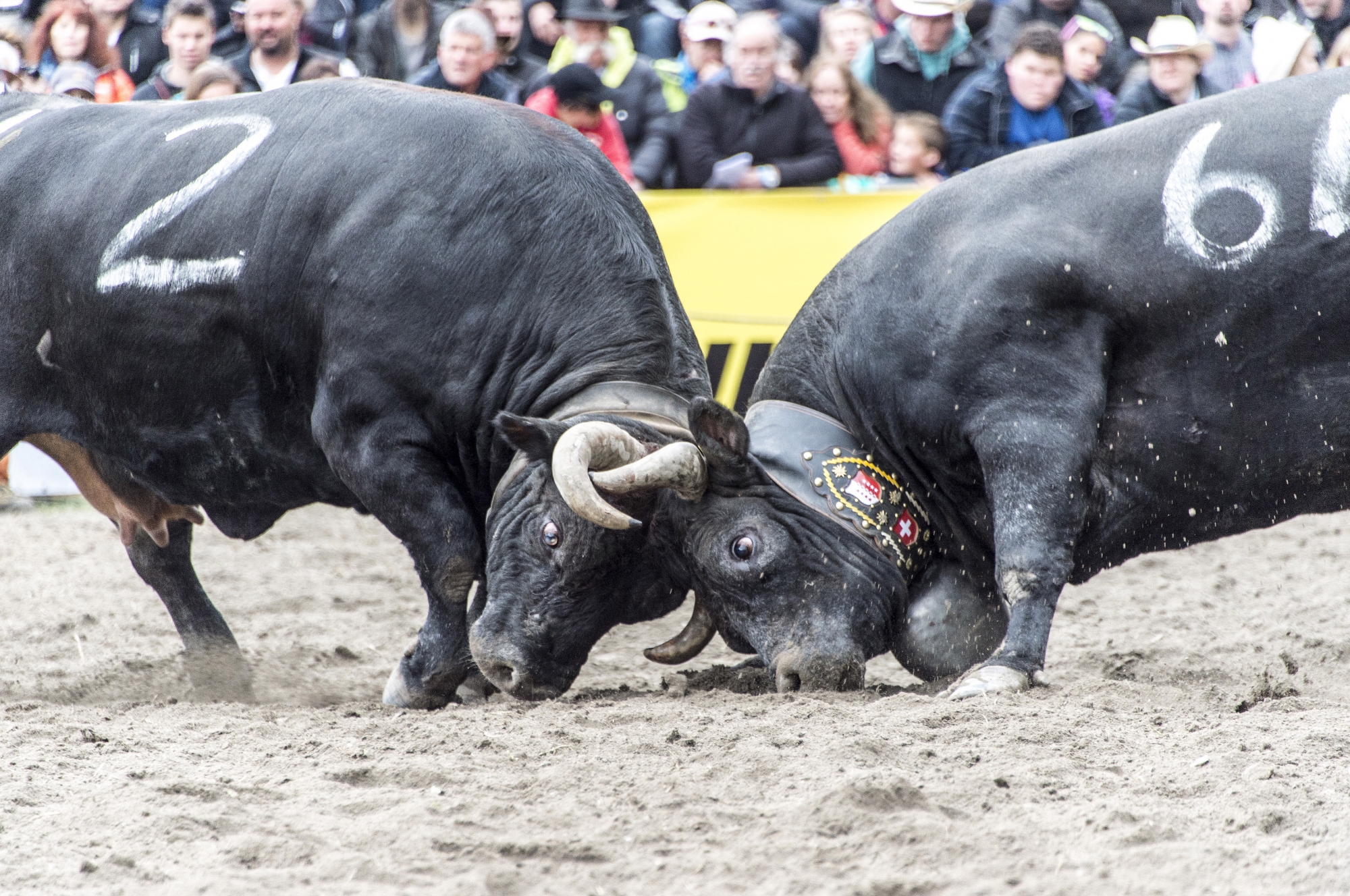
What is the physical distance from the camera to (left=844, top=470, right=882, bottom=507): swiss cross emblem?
4699mm

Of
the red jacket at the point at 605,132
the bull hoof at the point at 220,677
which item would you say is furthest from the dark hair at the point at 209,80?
the bull hoof at the point at 220,677

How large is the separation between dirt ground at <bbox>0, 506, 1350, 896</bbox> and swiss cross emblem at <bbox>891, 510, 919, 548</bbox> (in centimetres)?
43

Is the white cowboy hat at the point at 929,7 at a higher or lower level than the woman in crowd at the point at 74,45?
higher

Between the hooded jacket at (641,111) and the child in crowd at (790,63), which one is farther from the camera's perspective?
the child in crowd at (790,63)

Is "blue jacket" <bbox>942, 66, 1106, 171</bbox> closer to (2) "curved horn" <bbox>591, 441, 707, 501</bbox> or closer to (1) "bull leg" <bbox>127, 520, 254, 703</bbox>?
(2) "curved horn" <bbox>591, 441, 707, 501</bbox>

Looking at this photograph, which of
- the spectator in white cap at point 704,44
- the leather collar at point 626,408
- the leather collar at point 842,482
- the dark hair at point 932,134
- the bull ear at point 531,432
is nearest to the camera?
the bull ear at point 531,432

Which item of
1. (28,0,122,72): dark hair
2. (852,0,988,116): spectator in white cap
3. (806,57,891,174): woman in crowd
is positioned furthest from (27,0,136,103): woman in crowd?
(852,0,988,116): spectator in white cap

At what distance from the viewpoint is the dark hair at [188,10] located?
336 inches

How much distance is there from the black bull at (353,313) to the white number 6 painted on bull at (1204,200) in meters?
1.50

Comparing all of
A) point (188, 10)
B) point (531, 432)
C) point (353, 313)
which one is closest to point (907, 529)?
point (531, 432)

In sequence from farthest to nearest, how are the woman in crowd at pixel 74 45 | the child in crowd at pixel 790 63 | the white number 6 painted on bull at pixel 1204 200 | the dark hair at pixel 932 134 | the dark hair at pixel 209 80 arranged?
the child in crowd at pixel 790 63
the woman in crowd at pixel 74 45
the dark hair at pixel 932 134
the dark hair at pixel 209 80
the white number 6 painted on bull at pixel 1204 200

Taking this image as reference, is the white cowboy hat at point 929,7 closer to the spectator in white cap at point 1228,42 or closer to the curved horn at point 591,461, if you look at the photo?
the spectator in white cap at point 1228,42

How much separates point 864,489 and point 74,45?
6.03 metres

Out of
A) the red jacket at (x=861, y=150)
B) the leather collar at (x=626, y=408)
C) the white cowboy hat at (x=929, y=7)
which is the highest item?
the leather collar at (x=626, y=408)
